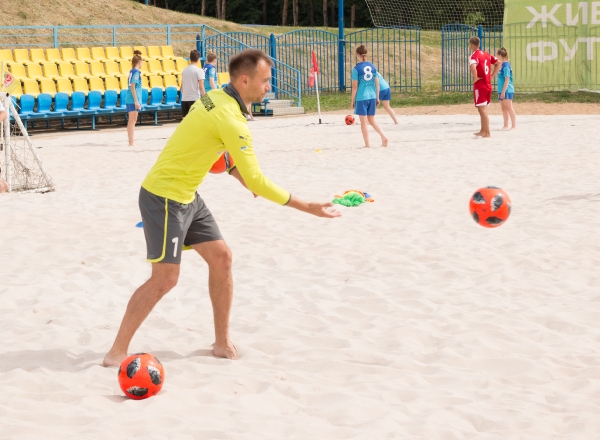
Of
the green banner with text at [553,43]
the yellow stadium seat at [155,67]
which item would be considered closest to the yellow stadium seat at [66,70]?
the yellow stadium seat at [155,67]

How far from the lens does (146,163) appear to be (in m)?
14.0

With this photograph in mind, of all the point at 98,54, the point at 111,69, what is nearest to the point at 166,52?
the point at 98,54

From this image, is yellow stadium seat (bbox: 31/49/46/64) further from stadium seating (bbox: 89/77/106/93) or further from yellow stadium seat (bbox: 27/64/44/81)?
stadium seating (bbox: 89/77/106/93)

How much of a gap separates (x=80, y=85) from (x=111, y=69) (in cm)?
144

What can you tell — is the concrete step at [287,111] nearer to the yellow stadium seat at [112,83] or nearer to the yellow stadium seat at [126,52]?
the yellow stadium seat at [126,52]

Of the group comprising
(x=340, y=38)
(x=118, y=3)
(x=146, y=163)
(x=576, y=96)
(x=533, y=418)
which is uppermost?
(x=118, y=3)

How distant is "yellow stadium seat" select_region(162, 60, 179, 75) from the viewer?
23.5m

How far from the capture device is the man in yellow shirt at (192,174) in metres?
4.30

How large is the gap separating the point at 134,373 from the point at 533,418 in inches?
76.0

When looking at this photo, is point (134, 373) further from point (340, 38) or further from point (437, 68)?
point (437, 68)

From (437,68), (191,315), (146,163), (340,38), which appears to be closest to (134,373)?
(191,315)

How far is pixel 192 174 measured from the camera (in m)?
4.54

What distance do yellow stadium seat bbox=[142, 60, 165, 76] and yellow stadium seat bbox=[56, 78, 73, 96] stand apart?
2.81 m

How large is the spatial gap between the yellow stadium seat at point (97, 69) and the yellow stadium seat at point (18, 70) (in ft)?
6.35
